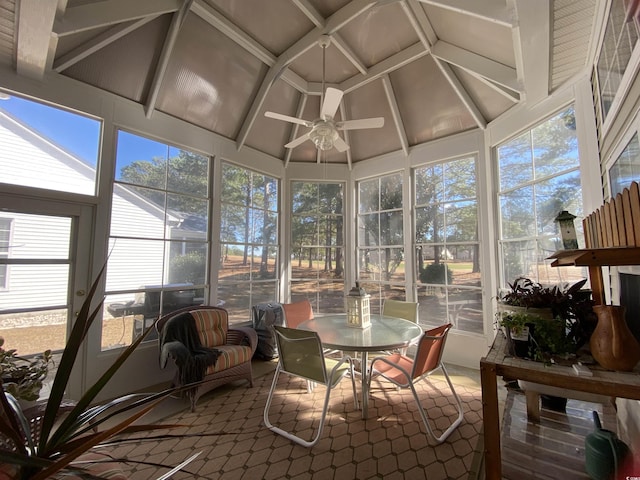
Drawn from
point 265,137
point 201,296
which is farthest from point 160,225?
point 265,137

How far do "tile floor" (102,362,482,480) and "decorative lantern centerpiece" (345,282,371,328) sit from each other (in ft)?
2.60

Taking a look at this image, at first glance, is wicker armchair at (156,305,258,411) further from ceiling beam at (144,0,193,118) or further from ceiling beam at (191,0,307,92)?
ceiling beam at (191,0,307,92)

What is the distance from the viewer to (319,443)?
212 cm


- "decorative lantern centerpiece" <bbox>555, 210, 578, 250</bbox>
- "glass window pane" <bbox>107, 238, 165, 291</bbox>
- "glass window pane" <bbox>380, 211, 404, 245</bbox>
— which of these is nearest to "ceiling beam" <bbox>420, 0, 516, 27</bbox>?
"decorative lantern centerpiece" <bbox>555, 210, 578, 250</bbox>

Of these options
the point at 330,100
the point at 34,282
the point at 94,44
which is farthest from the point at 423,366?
the point at 94,44

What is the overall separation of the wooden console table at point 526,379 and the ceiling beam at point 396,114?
360 centimetres

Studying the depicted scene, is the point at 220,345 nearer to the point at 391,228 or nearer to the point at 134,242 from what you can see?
the point at 134,242

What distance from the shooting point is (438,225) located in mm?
4047

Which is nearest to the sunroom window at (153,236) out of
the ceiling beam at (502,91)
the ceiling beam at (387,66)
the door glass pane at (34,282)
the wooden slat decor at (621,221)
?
the door glass pane at (34,282)

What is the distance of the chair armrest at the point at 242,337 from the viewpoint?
322 cm

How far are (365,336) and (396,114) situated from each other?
3.33 metres

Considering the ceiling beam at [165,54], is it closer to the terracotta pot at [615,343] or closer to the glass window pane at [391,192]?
the glass window pane at [391,192]

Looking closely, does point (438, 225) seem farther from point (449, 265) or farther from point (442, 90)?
point (442, 90)

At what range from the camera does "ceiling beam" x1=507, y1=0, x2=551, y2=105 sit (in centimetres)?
181
